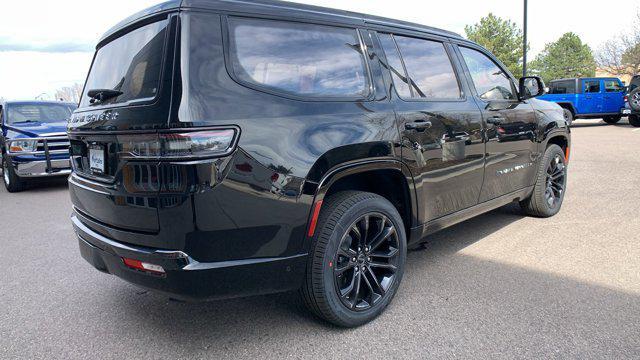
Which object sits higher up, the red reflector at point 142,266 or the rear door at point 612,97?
the rear door at point 612,97

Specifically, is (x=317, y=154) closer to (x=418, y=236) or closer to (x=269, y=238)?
(x=269, y=238)

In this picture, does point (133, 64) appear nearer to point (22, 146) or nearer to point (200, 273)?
point (200, 273)

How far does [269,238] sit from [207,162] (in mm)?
501

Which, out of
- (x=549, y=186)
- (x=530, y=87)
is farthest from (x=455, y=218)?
(x=549, y=186)

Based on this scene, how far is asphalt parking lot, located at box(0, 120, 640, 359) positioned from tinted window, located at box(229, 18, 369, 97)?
4.73 feet

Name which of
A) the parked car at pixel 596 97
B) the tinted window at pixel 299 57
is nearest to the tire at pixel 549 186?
the tinted window at pixel 299 57

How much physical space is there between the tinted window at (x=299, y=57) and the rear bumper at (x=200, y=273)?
0.92 meters

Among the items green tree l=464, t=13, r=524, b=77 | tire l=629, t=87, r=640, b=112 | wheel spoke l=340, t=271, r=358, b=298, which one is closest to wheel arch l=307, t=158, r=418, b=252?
wheel spoke l=340, t=271, r=358, b=298

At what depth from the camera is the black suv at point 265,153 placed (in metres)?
2.07

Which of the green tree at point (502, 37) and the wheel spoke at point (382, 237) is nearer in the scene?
the wheel spoke at point (382, 237)

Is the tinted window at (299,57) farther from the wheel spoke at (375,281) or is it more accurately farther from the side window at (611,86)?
the side window at (611,86)

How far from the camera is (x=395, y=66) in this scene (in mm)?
3014

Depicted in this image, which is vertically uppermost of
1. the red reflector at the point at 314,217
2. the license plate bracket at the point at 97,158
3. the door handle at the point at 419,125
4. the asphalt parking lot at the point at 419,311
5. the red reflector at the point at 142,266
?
the door handle at the point at 419,125

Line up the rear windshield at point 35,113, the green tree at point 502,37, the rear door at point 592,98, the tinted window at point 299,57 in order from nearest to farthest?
the tinted window at point 299,57, the rear windshield at point 35,113, the rear door at point 592,98, the green tree at point 502,37
